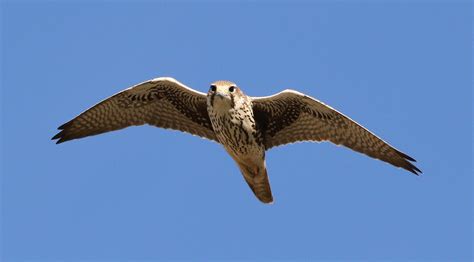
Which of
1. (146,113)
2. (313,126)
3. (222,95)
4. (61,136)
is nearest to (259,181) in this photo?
(313,126)

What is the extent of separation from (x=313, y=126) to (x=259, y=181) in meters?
1.16

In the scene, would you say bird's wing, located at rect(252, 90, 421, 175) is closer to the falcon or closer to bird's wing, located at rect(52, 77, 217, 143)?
the falcon

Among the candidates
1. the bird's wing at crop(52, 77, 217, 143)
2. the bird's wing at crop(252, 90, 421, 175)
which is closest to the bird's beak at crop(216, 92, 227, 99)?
the bird's wing at crop(252, 90, 421, 175)

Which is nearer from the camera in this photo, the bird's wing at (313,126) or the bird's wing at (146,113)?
the bird's wing at (313,126)

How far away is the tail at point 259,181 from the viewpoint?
479 inches

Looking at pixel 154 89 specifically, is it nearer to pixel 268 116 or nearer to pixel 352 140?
pixel 268 116

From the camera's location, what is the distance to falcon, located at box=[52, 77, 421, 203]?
11.8 meters

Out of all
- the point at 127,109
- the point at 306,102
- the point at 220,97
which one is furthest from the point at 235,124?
the point at 127,109

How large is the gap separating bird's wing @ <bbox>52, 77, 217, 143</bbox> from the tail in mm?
788

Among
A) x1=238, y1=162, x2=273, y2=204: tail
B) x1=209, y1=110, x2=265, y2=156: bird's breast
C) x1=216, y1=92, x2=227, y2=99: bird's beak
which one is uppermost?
x1=216, y1=92, x2=227, y2=99: bird's beak

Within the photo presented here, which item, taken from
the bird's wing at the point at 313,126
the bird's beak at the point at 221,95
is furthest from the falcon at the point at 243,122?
the bird's beak at the point at 221,95

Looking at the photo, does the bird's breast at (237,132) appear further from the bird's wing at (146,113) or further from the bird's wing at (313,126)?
the bird's wing at (146,113)

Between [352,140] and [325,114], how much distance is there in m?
0.56

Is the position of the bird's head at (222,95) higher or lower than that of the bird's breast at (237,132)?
higher
